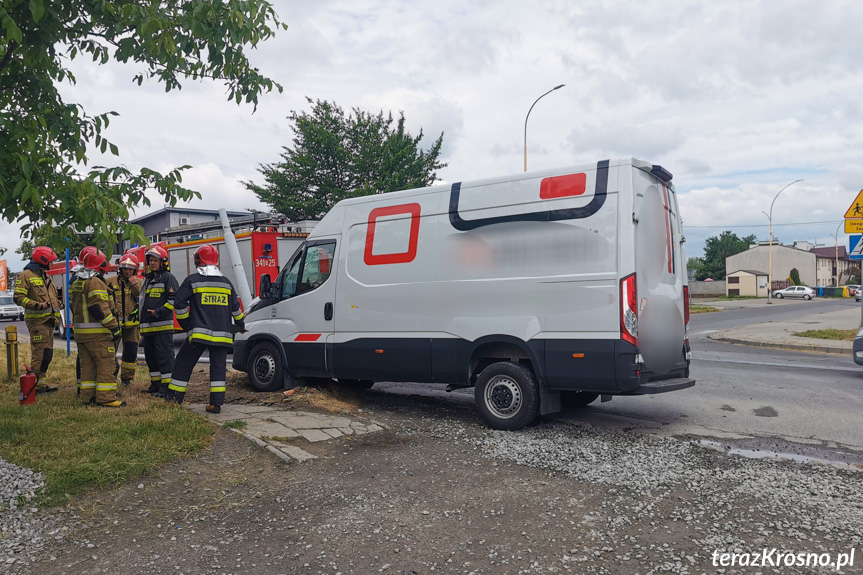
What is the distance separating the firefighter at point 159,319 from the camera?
26.1 feet

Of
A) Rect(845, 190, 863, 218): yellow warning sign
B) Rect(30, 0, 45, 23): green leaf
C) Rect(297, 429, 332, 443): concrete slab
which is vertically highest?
Rect(30, 0, 45, 23): green leaf

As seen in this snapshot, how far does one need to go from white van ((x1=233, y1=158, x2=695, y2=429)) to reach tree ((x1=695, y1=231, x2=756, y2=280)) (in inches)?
4038

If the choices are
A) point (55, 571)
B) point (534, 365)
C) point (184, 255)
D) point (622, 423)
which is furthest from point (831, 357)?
point (184, 255)

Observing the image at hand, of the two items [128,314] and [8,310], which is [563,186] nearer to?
[128,314]

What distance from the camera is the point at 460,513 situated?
169 inches

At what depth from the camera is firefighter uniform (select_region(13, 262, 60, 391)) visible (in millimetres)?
8602

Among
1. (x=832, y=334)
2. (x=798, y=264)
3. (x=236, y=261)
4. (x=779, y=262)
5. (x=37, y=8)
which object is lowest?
(x=832, y=334)

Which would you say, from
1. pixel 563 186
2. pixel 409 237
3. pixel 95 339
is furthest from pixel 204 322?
pixel 563 186

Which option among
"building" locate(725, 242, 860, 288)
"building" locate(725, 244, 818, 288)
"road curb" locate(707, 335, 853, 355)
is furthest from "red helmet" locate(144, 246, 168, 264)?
"building" locate(725, 244, 818, 288)

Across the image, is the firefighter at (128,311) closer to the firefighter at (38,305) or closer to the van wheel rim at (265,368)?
the firefighter at (38,305)

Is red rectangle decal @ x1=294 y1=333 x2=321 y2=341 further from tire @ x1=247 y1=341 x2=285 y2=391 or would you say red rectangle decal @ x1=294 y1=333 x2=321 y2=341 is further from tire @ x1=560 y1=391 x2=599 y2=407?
tire @ x1=560 y1=391 x2=599 y2=407

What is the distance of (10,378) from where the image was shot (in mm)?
9398

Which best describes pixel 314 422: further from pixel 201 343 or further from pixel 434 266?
pixel 434 266

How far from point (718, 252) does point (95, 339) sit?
107m
